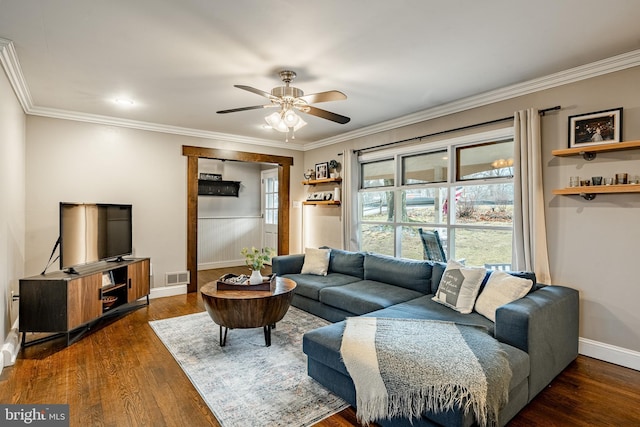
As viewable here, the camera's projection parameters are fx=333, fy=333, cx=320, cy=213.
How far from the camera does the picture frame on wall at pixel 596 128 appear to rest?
9.17 feet

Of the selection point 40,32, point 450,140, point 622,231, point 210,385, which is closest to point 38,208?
point 40,32

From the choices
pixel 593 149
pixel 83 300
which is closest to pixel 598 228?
pixel 593 149

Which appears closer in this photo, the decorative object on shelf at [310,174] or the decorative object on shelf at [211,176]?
the decorative object on shelf at [310,174]

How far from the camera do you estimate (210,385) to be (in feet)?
8.11

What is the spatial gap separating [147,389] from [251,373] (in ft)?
2.46

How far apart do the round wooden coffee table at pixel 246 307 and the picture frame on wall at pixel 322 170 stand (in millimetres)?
3055

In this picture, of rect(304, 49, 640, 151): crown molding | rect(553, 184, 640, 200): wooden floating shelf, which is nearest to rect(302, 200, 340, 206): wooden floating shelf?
rect(304, 49, 640, 151): crown molding

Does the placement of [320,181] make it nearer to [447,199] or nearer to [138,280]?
[447,199]

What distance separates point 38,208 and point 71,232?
3.37 ft

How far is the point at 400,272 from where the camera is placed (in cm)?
382

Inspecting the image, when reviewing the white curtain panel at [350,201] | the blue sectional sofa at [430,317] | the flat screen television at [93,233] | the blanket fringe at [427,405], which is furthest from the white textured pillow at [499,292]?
the flat screen television at [93,233]

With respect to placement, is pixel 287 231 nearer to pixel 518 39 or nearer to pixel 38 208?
pixel 38 208

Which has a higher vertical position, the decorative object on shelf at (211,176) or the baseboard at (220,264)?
the decorative object on shelf at (211,176)

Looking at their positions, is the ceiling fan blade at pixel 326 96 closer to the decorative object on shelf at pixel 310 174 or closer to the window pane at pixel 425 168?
the window pane at pixel 425 168
